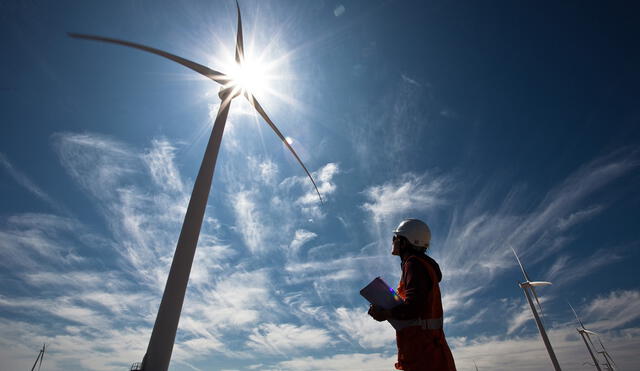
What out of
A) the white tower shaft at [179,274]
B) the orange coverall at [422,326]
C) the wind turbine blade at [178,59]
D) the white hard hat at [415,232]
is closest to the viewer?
the orange coverall at [422,326]

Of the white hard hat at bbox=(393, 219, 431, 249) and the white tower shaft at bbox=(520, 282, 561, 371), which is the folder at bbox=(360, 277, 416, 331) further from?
the white tower shaft at bbox=(520, 282, 561, 371)

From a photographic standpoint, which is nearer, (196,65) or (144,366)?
(144,366)

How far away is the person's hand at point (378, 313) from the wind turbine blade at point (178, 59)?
24.7 meters

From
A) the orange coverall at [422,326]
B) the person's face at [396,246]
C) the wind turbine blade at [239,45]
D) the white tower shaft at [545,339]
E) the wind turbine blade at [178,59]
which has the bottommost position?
the orange coverall at [422,326]

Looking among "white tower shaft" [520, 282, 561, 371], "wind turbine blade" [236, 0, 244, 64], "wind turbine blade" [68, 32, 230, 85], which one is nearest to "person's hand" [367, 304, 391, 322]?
"wind turbine blade" [68, 32, 230, 85]

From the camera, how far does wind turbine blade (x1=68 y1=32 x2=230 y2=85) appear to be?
67.2ft

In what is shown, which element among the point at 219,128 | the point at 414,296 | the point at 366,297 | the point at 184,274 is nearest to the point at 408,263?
the point at 414,296

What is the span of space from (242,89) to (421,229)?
78.8 ft

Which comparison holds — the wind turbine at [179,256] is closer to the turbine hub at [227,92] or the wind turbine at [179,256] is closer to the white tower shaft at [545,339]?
the turbine hub at [227,92]

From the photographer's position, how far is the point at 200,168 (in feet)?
55.8

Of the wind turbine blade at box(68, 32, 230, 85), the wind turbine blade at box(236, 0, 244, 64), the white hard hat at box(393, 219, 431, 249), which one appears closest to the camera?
the white hard hat at box(393, 219, 431, 249)

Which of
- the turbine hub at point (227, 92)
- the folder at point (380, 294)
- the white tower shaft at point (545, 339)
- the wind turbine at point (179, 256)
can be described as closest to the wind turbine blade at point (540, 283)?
the white tower shaft at point (545, 339)

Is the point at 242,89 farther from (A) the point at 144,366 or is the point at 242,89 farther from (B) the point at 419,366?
(B) the point at 419,366

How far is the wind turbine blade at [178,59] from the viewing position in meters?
20.5
